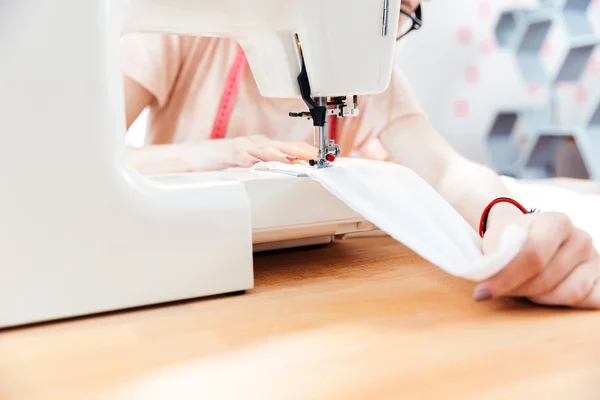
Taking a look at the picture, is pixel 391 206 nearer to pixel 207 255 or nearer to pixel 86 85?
pixel 207 255

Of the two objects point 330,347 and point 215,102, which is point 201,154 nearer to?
point 215,102

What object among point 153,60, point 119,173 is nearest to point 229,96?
point 153,60

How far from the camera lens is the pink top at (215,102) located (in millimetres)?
1142

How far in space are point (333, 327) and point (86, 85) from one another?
37 centimetres

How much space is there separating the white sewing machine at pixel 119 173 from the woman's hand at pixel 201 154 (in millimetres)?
178

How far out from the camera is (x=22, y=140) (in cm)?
62

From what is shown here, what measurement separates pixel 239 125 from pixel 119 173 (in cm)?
53

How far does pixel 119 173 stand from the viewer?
0.67 metres

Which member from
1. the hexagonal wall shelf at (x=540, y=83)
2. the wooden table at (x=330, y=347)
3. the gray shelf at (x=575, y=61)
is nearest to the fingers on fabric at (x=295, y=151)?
the wooden table at (x=330, y=347)

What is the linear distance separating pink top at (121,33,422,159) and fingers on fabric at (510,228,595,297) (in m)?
0.60

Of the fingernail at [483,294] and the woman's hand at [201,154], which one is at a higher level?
the woman's hand at [201,154]

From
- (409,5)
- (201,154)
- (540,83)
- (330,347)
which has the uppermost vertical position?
(409,5)

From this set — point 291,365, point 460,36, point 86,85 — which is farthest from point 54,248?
point 460,36

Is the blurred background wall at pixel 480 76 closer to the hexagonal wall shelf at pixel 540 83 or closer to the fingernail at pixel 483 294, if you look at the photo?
the hexagonal wall shelf at pixel 540 83
